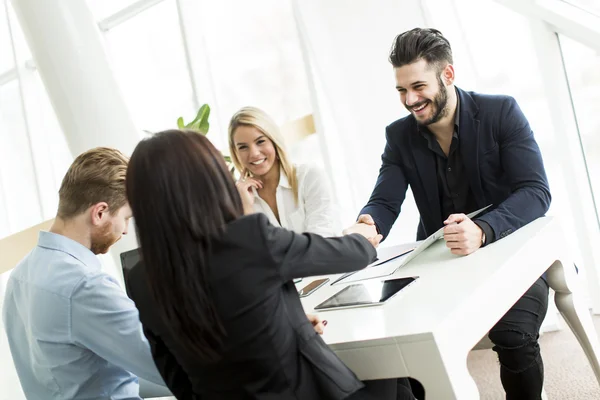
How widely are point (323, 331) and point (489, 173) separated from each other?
3.48 ft

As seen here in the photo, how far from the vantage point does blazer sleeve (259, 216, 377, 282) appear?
1.09 meters

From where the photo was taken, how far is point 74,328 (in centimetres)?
141

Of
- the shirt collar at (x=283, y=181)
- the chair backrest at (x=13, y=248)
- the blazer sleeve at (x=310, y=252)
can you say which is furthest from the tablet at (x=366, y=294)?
the chair backrest at (x=13, y=248)

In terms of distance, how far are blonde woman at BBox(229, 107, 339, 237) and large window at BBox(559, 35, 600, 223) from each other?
1.26 m

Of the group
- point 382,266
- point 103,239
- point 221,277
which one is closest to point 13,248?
point 103,239

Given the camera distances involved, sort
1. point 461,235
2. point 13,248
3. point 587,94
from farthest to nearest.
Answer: point 13,248 → point 587,94 → point 461,235

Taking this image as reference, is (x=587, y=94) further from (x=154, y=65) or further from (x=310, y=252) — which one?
(x=154, y=65)

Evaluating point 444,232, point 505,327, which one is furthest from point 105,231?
point 505,327

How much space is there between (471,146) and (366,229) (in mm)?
457

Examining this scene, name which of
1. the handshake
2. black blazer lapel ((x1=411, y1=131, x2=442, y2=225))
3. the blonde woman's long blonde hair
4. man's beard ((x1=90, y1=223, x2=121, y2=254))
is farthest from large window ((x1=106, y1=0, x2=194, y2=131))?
man's beard ((x1=90, y1=223, x2=121, y2=254))

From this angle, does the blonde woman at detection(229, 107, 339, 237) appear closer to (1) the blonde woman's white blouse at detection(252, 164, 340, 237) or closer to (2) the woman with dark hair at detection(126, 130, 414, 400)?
(1) the blonde woman's white blouse at detection(252, 164, 340, 237)

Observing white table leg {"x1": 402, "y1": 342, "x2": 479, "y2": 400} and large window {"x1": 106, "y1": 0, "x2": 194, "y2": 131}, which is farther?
large window {"x1": 106, "y1": 0, "x2": 194, "y2": 131}

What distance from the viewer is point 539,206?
1976mm

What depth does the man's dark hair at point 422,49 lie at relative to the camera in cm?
215
